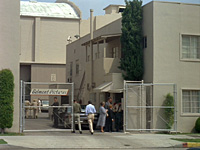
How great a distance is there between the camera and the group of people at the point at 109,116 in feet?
65.9

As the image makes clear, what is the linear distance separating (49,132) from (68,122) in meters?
1.38

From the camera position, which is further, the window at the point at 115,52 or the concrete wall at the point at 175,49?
the window at the point at 115,52

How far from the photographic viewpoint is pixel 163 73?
70.8 feet

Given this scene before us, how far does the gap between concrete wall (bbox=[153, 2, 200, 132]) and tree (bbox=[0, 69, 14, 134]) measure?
7.92 meters

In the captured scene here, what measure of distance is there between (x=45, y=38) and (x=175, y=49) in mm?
31997

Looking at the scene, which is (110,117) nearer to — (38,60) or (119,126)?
(119,126)

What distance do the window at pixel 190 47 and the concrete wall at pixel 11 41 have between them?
9482 mm

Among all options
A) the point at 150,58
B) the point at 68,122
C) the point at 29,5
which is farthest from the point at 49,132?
the point at 29,5

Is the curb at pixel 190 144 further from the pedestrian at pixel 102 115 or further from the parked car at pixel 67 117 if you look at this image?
the parked car at pixel 67 117

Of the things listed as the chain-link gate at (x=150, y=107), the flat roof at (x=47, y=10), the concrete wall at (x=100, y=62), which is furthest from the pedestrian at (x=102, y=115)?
the flat roof at (x=47, y=10)

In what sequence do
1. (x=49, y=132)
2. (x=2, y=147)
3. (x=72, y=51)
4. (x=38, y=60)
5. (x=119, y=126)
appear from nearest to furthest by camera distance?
(x=2, y=147) < (x=49, y=132) < (x=119, y=126) < (x=72, y=51) < (x=38, y=60)

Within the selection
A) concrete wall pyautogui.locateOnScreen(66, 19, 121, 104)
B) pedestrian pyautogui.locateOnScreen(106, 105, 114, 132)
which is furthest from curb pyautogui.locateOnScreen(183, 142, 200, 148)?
concrete wall pyautogui.locateOnScreen(66, 19, 121, 104)

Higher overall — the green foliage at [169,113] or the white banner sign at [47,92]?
the white banner sign at [47,92]

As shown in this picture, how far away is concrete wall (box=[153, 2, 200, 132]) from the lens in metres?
21.5
